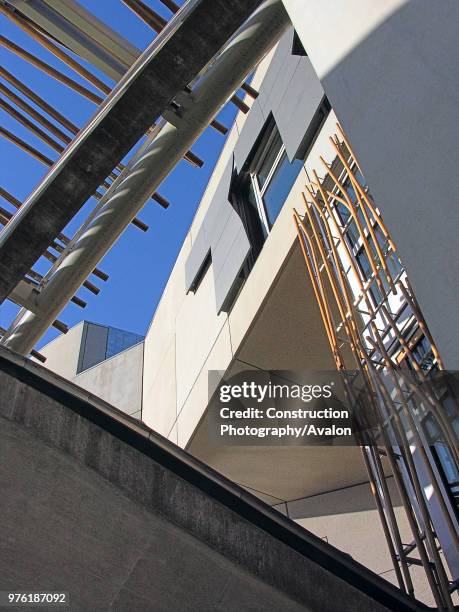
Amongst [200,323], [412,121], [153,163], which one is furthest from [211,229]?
[412,121]

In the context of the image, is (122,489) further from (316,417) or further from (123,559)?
(316,417)

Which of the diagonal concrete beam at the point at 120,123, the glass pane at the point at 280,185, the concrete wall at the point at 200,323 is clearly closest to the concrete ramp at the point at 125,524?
the diagonal concrete beam at the point at 120,123

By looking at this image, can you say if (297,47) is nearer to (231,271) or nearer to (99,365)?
(231,271)

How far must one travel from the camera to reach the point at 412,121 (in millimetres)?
2777

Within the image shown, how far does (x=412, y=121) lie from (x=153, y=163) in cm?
272

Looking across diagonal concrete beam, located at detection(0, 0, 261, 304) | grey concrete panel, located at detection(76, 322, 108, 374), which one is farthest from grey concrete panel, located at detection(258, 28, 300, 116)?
grey concrete panel, located at detection(76, 322, 108, 374)

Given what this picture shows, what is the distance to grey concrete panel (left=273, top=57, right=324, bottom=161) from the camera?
21.1 ft

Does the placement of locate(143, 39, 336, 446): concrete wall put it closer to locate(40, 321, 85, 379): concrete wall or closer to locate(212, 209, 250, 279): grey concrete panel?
locate(212, 209, 250, 279): grey concrete panel

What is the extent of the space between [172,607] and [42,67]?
15.0 feet

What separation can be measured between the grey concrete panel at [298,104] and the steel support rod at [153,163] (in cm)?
154

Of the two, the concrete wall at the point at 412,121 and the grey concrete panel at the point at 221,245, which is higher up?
the grey concrete panel at the point at 221,245

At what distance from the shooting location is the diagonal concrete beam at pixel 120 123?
4.19 m

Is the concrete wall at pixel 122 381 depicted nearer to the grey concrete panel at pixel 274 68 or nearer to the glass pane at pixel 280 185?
the glass pane at pixel 280 185

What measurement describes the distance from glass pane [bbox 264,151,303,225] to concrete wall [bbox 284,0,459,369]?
3.72m
